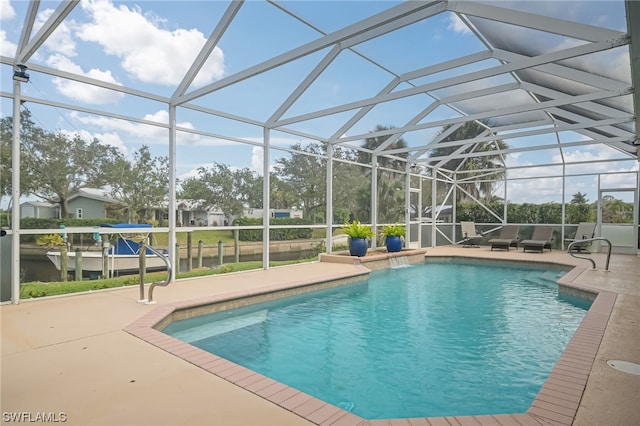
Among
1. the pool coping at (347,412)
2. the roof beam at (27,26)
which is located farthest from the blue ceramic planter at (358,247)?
the roof beam at (27,26)

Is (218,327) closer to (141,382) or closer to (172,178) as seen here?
(141,382)

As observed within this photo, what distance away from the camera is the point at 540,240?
13633mm

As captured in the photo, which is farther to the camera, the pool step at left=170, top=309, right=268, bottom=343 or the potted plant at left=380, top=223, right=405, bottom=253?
the potted plant at left=380, top=223, right=405, bottom=253

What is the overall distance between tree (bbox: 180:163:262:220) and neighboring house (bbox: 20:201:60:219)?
208 cm

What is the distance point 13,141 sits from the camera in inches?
195

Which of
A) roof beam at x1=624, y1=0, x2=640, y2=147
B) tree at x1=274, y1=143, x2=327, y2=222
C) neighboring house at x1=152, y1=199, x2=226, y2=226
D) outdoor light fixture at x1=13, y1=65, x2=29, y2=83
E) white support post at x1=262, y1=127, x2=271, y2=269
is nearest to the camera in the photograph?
roof beam at x1=624, y1=0, x2=640, y2=147

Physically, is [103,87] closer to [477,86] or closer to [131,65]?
[131,65]

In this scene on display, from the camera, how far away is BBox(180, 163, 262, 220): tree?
7.29m

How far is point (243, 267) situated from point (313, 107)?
13.1 ft

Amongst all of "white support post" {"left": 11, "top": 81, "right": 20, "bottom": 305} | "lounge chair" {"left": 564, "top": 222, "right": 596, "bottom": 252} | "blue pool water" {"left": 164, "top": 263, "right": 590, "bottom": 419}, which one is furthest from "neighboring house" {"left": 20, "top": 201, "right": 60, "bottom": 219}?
"lounge chair" {"left": 564, "top": 222, "right": 596, "bottom": 252}

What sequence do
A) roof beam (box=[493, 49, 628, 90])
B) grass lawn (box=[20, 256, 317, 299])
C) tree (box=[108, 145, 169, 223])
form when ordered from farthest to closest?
tree (box=[108, 145, 169, 223]) → roof beam (box=[493, 49, 628, 90]) → grass lawn (box=[20, 256, 317, 299])

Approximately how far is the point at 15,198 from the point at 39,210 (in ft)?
1.21

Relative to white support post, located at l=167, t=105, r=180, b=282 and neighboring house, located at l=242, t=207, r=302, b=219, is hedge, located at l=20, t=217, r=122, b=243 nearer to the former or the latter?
white support post, located at l=167, t=105, r=180, b=282

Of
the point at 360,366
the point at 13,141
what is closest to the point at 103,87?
the point at 13,141
